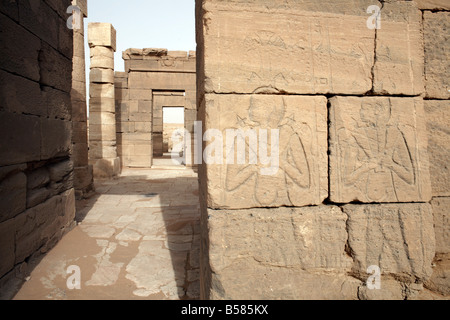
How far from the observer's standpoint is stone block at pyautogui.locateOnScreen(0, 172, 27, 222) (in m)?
2.58

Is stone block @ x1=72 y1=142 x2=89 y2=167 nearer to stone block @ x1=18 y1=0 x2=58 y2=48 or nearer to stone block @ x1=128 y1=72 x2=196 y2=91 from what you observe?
stone block @ x1=18 y1=0 x2=58 y2=48

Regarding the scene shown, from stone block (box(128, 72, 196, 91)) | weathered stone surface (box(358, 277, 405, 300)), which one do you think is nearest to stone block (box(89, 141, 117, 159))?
stone block (box(128, 72, 196, 91))

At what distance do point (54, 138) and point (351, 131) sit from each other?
3550 millimetres

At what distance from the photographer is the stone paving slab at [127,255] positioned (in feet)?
8.52

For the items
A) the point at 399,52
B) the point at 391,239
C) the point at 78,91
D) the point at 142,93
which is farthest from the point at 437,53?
the point at 142,93

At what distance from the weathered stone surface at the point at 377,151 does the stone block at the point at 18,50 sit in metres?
3.06

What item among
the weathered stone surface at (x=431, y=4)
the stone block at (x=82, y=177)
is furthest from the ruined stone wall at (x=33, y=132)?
the weathered stone surface at (x=431, y=4)

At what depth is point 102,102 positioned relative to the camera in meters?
9.15

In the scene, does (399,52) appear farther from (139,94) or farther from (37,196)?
(139,94)

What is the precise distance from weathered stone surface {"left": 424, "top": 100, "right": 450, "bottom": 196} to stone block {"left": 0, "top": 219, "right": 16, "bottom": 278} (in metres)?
3.84

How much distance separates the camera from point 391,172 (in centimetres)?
203

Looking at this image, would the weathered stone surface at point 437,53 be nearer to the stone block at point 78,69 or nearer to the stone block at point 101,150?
the stone block at point 78,69
